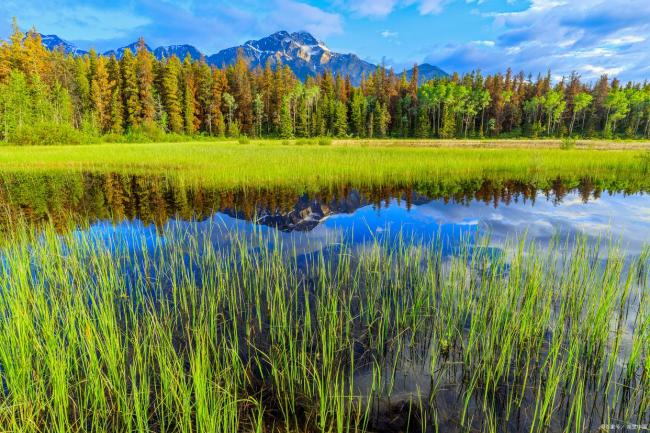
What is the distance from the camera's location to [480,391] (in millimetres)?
3564

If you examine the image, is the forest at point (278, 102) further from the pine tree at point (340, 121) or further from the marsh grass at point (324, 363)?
the marsh grass at point (324, 363)

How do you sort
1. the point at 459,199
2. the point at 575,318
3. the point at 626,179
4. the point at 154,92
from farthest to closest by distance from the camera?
1. the point at 154,92
2. the point at 626,179
3. the point at 459,199
4. the point at 575,318

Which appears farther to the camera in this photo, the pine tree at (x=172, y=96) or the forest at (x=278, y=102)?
the pine tree at (x=172, y=96)

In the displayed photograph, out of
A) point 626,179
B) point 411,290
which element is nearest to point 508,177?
point 626,179

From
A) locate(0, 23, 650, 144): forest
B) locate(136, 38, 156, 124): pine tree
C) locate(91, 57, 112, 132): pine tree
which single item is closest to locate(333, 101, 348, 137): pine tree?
locate(0, 23, 650, 144): forest

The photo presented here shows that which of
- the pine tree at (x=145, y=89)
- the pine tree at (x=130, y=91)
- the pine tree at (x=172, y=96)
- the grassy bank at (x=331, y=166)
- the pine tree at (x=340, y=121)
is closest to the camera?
the grassy bank at (x=331, y=166)

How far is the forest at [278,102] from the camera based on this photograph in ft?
182

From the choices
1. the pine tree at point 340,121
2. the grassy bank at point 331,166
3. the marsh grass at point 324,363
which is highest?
the pine tree at point 340,121

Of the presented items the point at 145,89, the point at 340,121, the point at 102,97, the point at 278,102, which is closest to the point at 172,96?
the point at 145,89

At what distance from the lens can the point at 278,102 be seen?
7344 centimetres

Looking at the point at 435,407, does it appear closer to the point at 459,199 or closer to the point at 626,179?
the point at 459,199

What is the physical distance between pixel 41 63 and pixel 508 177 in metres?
72.7

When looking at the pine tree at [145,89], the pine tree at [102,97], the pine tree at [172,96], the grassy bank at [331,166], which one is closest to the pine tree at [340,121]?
the pine tree at [172,96]

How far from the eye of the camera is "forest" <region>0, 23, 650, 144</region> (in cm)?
5559
